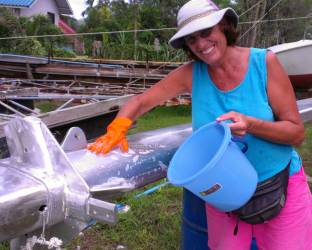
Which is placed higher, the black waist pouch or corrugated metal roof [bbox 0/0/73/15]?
corrugated metal roof [bbox 0/0/73/15]

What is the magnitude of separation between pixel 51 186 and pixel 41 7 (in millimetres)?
36611

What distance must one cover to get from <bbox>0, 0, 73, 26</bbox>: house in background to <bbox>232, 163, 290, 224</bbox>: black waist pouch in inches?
1180

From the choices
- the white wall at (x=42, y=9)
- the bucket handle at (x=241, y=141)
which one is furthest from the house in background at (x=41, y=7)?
the bucket handle at (x=241, y=141)

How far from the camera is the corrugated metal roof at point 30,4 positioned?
31.1 metres

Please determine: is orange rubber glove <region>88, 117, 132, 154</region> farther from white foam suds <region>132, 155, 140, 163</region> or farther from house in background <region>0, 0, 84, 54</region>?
house in background <region>0, 0, 84, 54</region>

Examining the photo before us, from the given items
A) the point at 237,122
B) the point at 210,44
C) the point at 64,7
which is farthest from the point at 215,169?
the point at 64,7

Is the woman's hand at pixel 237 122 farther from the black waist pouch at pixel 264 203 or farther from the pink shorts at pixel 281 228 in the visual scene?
the pink shorts at pixel 281 228

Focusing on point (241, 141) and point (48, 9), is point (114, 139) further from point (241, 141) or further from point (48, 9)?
point (48, 9)

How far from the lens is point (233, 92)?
1862mm

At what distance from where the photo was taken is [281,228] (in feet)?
6.33

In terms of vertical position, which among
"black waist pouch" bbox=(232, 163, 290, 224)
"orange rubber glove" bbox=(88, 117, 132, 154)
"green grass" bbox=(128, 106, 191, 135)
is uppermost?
"orange rubber glove" bbox=(88, 117, 132, 154)

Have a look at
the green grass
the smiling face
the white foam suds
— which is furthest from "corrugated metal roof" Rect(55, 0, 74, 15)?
the white foam suds

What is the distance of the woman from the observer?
1795 mm

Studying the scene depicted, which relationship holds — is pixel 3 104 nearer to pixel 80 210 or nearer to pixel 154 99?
pixel 154 99
